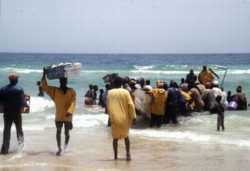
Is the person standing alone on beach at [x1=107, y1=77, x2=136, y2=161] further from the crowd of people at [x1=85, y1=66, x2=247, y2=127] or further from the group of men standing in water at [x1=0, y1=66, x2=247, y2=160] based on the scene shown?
the crowd of people at [x1=85, y1=66, x2=247, y2=127]

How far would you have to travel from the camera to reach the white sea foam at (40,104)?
20.0 m

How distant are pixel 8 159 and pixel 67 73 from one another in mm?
1832

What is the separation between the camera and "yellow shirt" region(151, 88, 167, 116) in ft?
46.9

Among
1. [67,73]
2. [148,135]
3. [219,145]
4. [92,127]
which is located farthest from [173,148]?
[92,127]

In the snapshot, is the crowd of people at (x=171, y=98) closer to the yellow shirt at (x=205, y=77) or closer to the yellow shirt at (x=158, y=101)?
the yellow shirt at (x=158, y=101)

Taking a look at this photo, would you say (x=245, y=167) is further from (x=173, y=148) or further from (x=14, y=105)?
(x=14, y=105)

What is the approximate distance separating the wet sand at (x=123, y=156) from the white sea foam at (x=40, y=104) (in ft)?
22.7

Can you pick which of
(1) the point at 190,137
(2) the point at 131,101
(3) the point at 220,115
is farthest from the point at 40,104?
(2) the point at 131,101

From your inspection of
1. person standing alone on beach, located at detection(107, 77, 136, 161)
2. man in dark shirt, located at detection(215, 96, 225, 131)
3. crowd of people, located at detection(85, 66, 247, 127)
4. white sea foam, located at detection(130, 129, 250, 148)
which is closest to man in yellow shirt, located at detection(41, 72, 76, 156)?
person standing alone on beach, located at detection(107, 77, 136, 161)

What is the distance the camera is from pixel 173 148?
11539 mm

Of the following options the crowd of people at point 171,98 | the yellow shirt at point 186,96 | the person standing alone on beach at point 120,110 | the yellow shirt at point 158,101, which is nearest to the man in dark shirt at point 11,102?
the person standing alone on beach at point 120,110

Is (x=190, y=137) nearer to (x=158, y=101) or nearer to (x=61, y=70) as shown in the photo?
(x=158, y=101)

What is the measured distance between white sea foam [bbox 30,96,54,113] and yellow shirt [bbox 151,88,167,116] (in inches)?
244

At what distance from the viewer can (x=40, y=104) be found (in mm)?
21469
